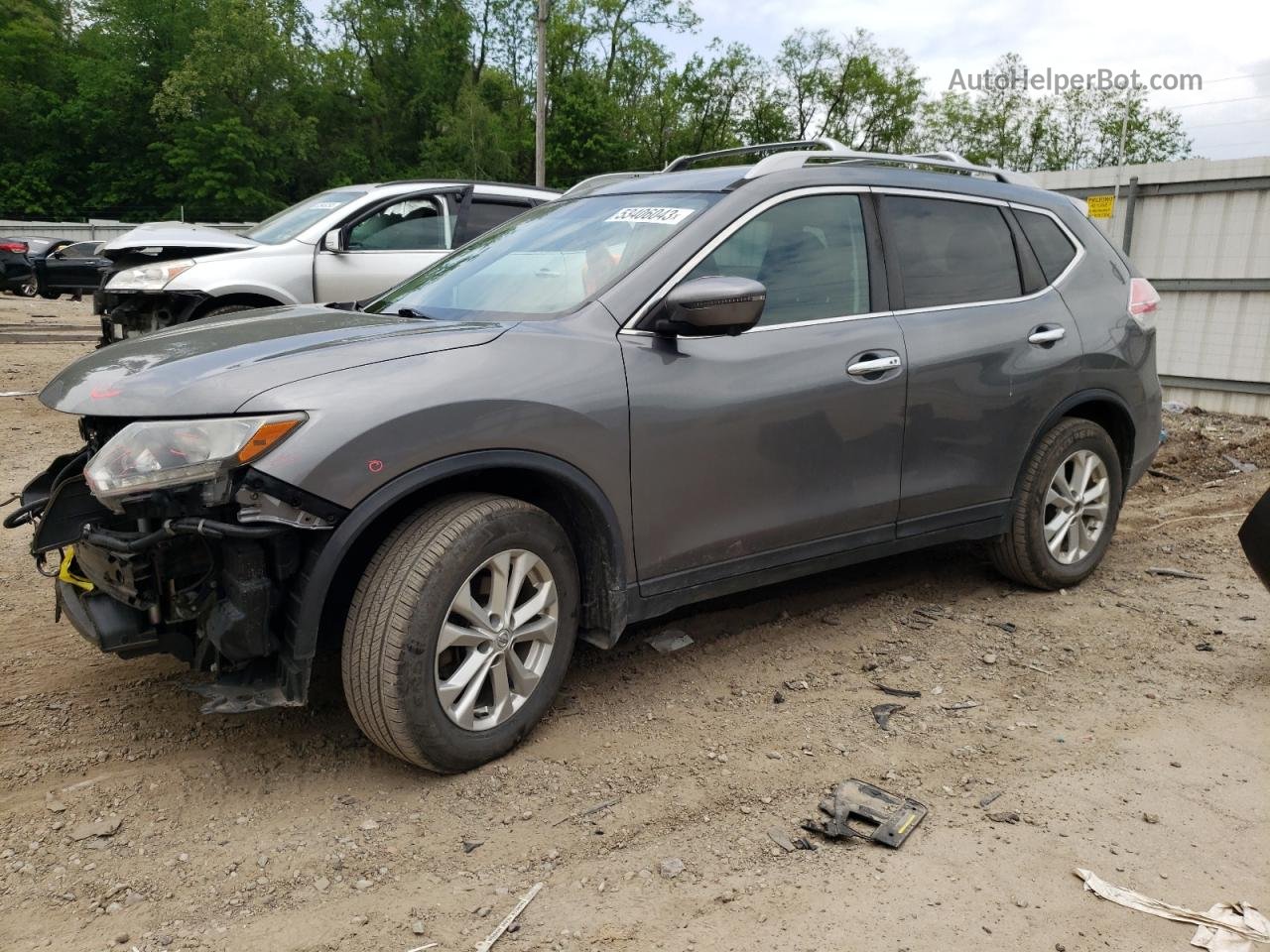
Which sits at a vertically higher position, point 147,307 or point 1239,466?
point 147,307

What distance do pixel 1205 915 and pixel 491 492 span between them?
7.15ft

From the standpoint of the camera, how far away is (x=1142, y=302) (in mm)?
4816

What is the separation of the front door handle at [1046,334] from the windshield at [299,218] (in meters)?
5.79

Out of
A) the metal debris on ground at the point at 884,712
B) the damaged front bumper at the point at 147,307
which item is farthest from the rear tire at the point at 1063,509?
the damaged front bumper at the point at 147,307

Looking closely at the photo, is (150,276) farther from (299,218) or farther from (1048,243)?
(1048,243)

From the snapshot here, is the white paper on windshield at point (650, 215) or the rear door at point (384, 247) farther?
the rear door at point (384, 247)

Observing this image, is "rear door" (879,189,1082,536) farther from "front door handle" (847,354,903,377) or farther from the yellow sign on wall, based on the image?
the yellow sign on wall

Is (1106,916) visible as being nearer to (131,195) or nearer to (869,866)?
(869,866)

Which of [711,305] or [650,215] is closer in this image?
[711,305]

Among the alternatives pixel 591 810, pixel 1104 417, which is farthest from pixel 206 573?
pixel 1104 417

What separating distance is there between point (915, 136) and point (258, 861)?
2645 inches

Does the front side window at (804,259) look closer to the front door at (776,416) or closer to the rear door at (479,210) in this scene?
the front door at (776,416)

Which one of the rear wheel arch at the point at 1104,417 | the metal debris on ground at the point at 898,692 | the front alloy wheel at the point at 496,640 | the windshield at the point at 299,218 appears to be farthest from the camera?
the windshield at the point at 299,218

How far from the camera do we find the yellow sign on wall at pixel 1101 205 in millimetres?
10234
